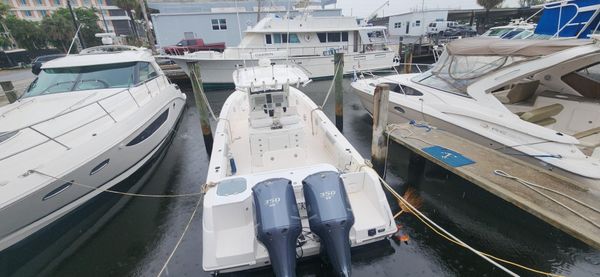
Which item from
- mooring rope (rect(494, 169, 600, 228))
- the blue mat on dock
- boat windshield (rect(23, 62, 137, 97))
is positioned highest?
boat windshield (rect(23, 62, 137, 97))

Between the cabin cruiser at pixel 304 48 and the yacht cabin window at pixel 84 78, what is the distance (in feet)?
20.6

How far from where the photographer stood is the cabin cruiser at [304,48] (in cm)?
1328

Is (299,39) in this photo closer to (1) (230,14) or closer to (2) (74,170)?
(1) (230,14)

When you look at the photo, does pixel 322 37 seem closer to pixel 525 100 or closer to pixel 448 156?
pixel 525 100

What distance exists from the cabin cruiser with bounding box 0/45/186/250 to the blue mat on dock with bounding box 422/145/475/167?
5.53 metres

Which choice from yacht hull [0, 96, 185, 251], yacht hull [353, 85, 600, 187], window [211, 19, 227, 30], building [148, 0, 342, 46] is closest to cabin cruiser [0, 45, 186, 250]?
yacht hull [0, 96, 185, 251]

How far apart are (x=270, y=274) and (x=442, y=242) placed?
8.47ft

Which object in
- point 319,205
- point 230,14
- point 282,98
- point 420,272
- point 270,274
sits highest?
point 230,14

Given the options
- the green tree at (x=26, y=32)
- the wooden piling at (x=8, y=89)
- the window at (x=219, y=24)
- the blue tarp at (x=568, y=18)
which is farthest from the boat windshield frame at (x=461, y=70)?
the green tree at (x=26, y=32)

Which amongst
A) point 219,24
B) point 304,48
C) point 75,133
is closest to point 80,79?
point 75,133

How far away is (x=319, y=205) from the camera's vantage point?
2812mm

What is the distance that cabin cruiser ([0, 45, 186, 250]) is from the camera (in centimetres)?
354

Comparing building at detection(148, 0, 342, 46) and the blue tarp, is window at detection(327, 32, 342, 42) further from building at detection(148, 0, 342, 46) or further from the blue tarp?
the blue tarp

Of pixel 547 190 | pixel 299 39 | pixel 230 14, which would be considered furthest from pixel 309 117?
pixel 230 14
